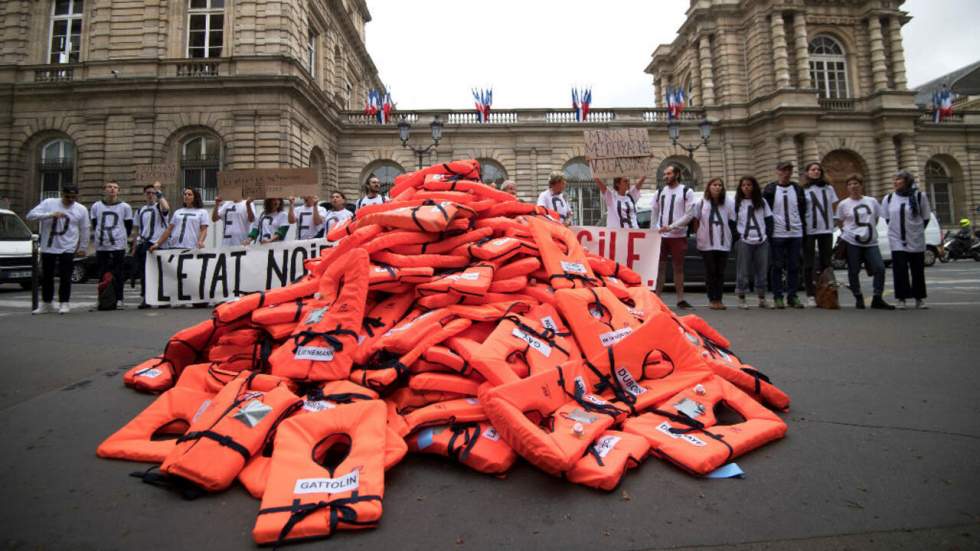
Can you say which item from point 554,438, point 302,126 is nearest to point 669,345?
point 554,438

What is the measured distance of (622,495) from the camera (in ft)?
6.36

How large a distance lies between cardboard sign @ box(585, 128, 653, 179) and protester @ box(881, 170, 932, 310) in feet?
11.4

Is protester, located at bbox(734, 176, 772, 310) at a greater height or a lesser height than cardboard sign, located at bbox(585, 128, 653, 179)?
lesser

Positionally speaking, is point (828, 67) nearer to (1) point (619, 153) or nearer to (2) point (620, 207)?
(1) point (619, 153)

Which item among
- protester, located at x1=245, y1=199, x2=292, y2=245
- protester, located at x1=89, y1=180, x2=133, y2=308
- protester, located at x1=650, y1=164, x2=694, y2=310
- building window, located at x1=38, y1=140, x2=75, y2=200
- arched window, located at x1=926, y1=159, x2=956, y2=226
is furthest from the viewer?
arched window, located at x1=926, y1=159, x2=956, y2=226

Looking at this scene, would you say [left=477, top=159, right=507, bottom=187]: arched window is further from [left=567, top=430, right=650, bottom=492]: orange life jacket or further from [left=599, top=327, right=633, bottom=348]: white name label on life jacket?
[left=567, top=430, right=650, bottom=492]: orange life jacket

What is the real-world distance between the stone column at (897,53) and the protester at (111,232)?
131 feet

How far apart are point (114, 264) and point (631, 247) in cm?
830

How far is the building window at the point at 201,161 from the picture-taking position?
21359 mm

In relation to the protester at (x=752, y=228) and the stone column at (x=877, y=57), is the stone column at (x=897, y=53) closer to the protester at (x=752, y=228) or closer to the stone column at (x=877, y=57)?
the stone column at (x=877, y=57)

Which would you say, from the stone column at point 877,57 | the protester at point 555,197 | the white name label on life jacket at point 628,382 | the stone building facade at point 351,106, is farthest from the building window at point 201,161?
the stone column at point 877,57

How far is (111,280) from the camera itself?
7578 millimetres

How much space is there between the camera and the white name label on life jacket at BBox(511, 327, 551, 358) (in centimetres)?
278

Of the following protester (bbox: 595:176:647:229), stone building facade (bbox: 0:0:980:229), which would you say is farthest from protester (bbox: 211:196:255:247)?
stone building facade (bbox: 0:0:980:229)
